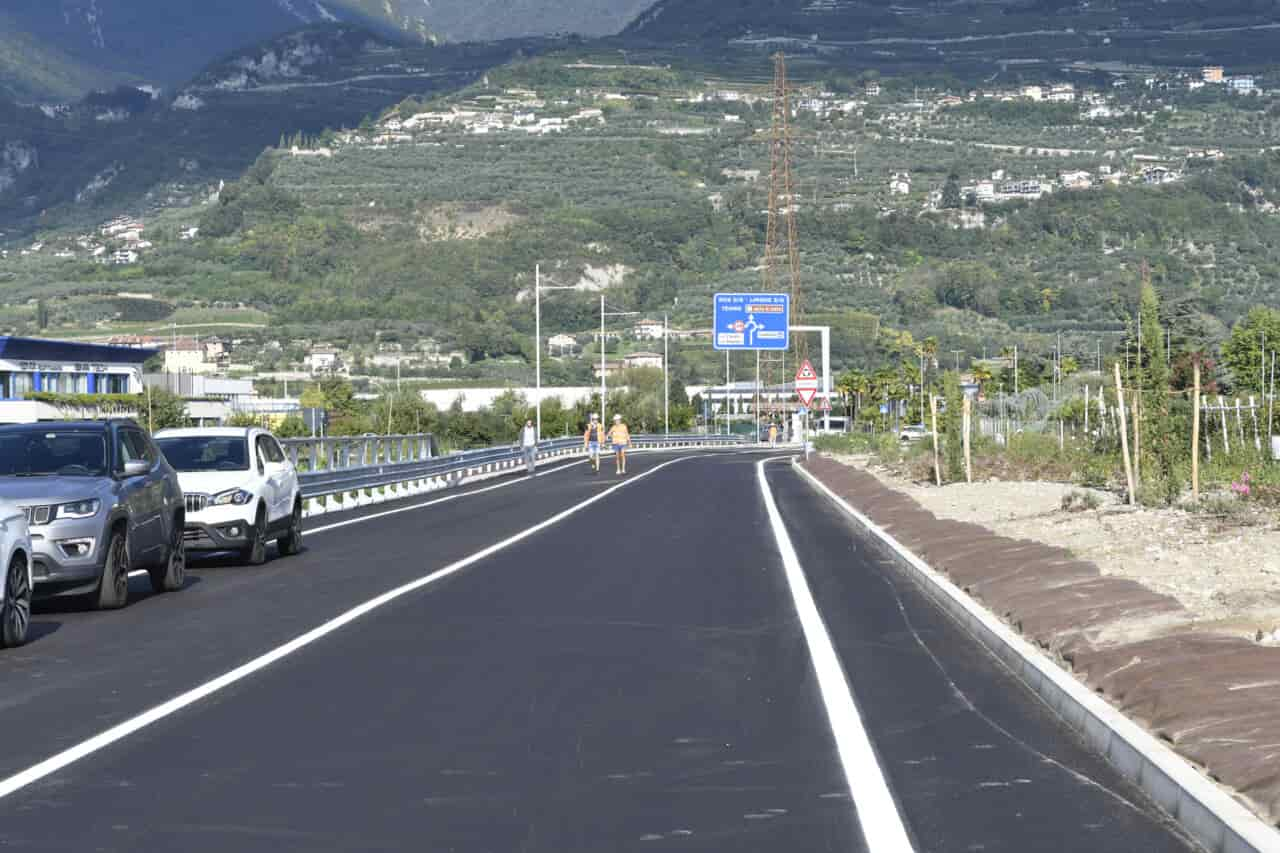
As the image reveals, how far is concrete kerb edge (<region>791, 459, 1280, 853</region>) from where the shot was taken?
25.9 feet

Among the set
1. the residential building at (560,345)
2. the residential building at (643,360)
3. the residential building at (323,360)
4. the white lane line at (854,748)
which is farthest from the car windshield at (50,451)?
the residential building at (560,345)

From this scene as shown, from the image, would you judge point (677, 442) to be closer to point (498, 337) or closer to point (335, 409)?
point (335, 409)

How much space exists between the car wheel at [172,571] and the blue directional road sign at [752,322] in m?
65.9

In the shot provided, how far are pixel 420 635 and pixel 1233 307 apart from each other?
5114 inches

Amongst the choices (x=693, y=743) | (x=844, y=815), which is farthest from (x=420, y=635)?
(x=844, y=815)

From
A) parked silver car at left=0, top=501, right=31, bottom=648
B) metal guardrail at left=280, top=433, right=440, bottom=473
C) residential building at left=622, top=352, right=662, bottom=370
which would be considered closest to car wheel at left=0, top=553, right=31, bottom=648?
parked silver car at left=0, top=501, right=31, bottom=648

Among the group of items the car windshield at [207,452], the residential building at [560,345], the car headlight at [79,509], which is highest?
the residential building at [560,345]

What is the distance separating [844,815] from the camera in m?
8.78

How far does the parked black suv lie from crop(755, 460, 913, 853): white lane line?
6.18m

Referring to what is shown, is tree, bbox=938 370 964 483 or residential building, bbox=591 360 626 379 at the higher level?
residential building, bbox=591 360 626 379

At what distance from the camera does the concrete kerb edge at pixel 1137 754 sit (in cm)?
789

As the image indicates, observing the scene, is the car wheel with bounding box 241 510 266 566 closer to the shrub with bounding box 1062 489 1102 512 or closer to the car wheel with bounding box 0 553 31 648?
the car wheel with bounding box 0 553 31 648

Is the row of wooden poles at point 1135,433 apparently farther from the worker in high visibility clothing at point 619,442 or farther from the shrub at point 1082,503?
the worker in high visibility clothing at point 619,442

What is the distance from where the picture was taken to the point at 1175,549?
18.9 metres
